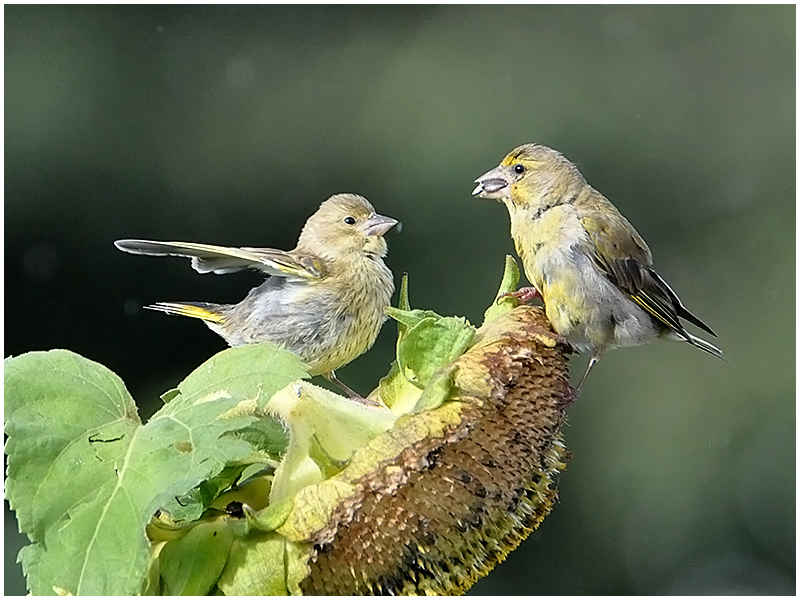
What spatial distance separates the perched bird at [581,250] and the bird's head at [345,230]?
0.54 feet

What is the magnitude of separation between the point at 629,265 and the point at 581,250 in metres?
0.13

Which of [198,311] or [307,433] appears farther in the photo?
[198,311]

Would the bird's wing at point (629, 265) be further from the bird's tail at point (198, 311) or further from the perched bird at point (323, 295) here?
the bird's tail at point (198, 311)

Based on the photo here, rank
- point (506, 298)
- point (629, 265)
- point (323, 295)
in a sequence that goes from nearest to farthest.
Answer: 1. point (506, 298)
2. point (323, 295)
3. point (629, 265)

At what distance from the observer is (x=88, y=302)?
13.3 feet

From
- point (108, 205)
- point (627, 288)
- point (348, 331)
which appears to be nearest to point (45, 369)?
point (348, 331)

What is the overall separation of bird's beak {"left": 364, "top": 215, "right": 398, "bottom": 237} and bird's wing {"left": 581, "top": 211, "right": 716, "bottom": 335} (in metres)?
0.28

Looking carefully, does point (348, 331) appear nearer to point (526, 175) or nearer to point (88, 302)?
point (526, 175)

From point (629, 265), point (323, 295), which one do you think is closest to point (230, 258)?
point (323, 295)

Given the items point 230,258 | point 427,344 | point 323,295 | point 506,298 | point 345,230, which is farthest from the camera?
point 345,230

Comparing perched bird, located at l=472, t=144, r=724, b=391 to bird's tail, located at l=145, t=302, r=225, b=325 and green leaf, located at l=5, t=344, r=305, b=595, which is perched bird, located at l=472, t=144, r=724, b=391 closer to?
bird's tail, located at l=145, t=302, r=225, b=325

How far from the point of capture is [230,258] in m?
1.22

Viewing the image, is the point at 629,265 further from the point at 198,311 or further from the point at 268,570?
the point at 268,570

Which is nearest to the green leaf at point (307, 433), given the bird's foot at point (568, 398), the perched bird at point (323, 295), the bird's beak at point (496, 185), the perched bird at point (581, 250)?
the bird's foot at point (568, 398)
